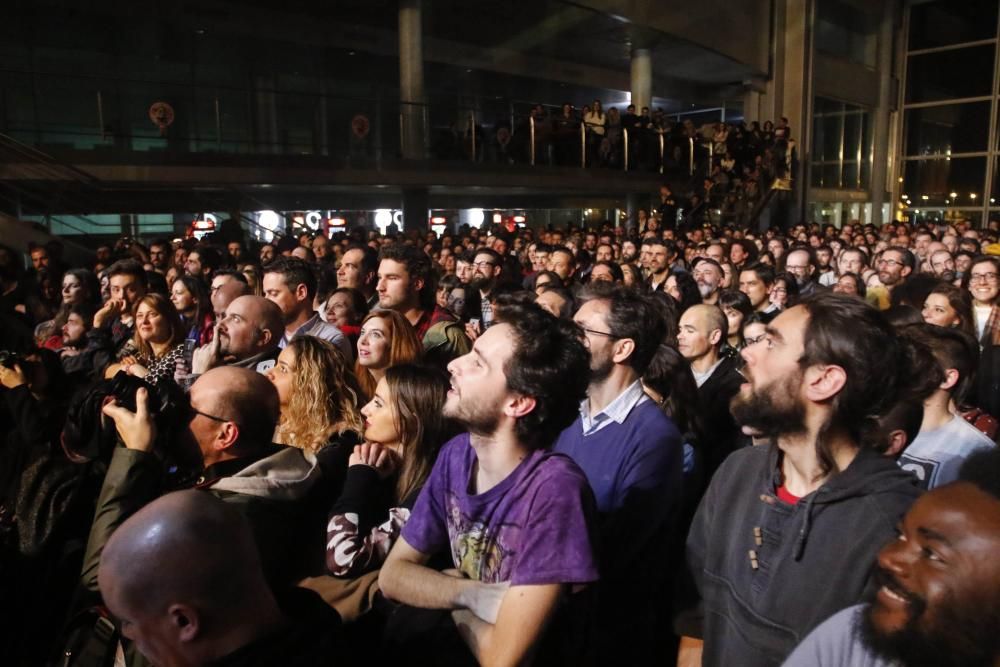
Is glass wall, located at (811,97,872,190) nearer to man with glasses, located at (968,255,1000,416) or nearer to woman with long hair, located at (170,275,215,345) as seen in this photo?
man with glasses, located at (968,255,1000,416)

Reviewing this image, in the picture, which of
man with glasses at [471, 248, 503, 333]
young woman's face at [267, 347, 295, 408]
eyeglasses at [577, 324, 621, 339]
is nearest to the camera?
eyeglasses at [577, 324, 621, 339]

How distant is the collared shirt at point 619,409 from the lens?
8.44ft

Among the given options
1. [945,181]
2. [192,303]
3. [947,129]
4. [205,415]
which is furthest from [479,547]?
[947,129]

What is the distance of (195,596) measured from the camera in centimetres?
133

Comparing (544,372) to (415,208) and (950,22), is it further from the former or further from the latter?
(950,22)

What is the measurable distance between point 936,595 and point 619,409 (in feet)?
4.70

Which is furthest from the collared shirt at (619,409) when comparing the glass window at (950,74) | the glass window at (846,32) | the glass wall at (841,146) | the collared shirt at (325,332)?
the glass window at (950,74)

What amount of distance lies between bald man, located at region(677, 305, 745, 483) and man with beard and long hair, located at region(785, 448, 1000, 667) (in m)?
1.99

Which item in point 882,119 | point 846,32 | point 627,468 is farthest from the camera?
point 882,119

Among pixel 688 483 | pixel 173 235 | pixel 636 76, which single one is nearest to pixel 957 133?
pixel 636 76

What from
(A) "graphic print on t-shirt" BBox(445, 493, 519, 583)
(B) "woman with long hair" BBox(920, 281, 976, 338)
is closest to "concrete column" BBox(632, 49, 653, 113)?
(B) "woman with long hair" BBox(920, 281, 976, 338)

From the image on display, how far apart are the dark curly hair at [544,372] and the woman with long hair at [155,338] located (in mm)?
2862

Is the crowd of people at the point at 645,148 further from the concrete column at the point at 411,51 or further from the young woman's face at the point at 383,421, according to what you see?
the young woman's face at the point at 383,421

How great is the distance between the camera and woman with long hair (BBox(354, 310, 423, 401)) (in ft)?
11.1
